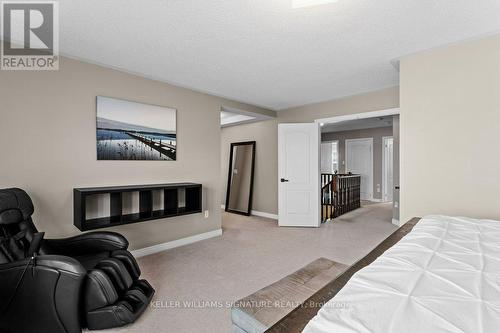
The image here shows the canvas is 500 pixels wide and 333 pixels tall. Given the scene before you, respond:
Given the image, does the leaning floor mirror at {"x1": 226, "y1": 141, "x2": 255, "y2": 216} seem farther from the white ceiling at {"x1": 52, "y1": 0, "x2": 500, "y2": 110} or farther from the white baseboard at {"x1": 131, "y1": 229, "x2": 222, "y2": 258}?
the white ceiling at {"x1": 52, "y1": 0, "x2": 500, "y2": 110}

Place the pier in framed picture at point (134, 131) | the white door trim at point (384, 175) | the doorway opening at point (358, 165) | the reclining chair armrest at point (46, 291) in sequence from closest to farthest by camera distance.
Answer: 1. the reclining chair armrest at point (46, 291)
2. the pier in framed picture at point (134, 131)
3. the doorway opening at point (358, 165)
4. the white door trim at point (384, 175)

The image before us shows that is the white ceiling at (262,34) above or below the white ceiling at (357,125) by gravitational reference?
below

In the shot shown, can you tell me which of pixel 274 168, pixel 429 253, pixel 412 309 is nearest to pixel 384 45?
pixel 429 253

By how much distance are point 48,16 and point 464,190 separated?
160 inches

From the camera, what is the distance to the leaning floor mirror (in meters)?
5.77

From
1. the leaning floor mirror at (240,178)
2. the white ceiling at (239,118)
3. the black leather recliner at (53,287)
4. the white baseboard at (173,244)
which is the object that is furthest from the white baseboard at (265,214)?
Result: the black leather recliner at (53,287)

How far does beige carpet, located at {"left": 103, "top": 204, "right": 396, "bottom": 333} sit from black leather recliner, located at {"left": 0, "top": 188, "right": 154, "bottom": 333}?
0.61 feet

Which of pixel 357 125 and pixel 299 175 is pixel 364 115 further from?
pixel 357 125

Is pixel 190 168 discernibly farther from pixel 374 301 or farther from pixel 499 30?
pixel 499 30

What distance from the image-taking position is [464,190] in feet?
7.64

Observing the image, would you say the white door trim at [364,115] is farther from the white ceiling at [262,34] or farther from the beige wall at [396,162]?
the beige wall at [396,162]

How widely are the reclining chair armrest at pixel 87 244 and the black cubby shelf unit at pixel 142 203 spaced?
366 mm

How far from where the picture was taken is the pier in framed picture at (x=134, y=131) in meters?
2.88

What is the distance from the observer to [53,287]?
1578 mm
